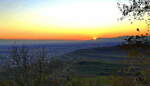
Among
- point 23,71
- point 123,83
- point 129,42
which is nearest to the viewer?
point 129,42

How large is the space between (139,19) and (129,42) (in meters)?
0.91

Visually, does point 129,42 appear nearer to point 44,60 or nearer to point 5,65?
point 44,60

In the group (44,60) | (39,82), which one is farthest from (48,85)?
(44,60)

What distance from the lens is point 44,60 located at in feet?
34.6

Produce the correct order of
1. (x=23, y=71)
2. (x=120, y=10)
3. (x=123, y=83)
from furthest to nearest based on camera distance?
1. (x=123, y=83)
2. (x=23, y=71)
3. (x=120, y=10)

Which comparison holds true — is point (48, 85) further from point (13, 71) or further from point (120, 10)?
point (120, 10)

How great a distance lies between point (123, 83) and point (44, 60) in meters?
5.69

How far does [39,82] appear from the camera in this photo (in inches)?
427

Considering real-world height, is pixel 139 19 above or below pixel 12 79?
above

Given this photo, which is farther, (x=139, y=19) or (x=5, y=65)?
(x=5, y=65)

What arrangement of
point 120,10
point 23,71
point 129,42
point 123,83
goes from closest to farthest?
point 129,42 → point 120,10 → point 23,71 → point 123,83

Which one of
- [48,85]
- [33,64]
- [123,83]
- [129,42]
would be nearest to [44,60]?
[33,64]

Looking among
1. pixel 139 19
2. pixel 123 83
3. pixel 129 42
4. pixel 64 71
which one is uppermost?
pixel 139 19

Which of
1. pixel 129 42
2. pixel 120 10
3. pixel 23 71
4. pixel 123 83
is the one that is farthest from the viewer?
pixel 123 83
